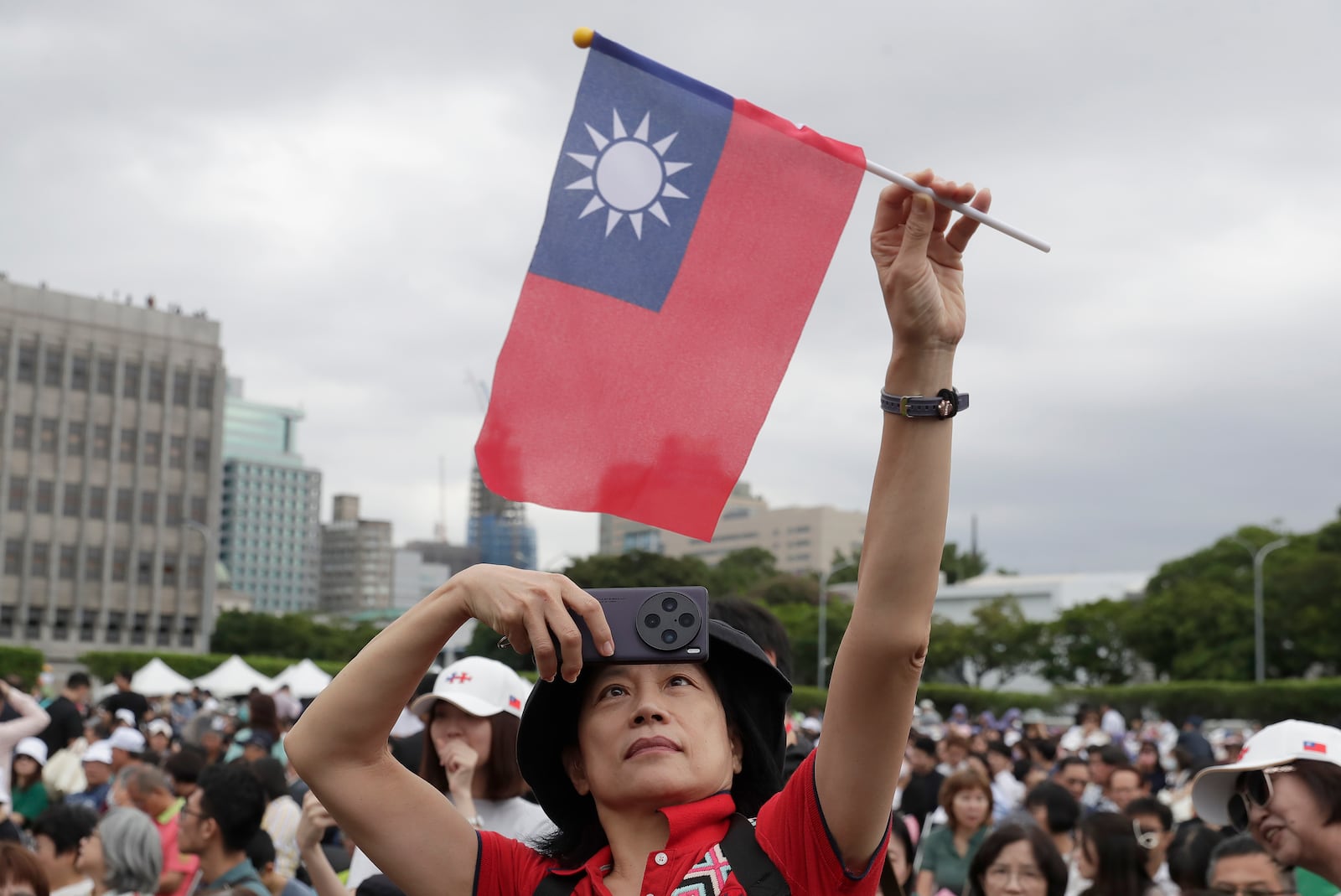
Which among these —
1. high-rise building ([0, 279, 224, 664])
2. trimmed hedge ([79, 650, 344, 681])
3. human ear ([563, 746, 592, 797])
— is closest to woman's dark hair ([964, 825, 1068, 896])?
human ear ([563, 746, 592, 797])

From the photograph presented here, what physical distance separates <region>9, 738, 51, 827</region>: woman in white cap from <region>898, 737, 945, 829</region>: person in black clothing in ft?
20.3

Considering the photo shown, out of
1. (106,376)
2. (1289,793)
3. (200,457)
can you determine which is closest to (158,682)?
(1289,793)

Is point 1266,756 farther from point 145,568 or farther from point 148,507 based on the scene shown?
point 148,507

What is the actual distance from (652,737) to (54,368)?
306ft

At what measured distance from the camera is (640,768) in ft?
7.14

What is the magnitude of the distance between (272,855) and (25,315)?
88.8m

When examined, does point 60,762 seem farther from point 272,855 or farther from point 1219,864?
point 1219,864

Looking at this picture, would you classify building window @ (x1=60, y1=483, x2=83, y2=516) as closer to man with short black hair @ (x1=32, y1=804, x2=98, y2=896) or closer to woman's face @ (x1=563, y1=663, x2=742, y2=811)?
man with short black hair @ (x1=32, y1=804, x2=98, y2=896)

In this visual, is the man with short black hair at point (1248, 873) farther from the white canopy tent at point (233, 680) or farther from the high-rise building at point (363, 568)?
the high-rise building at point (363, 568)

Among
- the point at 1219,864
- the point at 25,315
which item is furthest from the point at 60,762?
the point at 25,315

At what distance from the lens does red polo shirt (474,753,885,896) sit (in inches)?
81.7

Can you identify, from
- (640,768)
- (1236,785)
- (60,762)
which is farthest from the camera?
(60,762)

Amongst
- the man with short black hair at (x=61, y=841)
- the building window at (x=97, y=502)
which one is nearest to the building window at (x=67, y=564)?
the building window at (x=97, y=502)

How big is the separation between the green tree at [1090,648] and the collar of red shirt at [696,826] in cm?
6255
